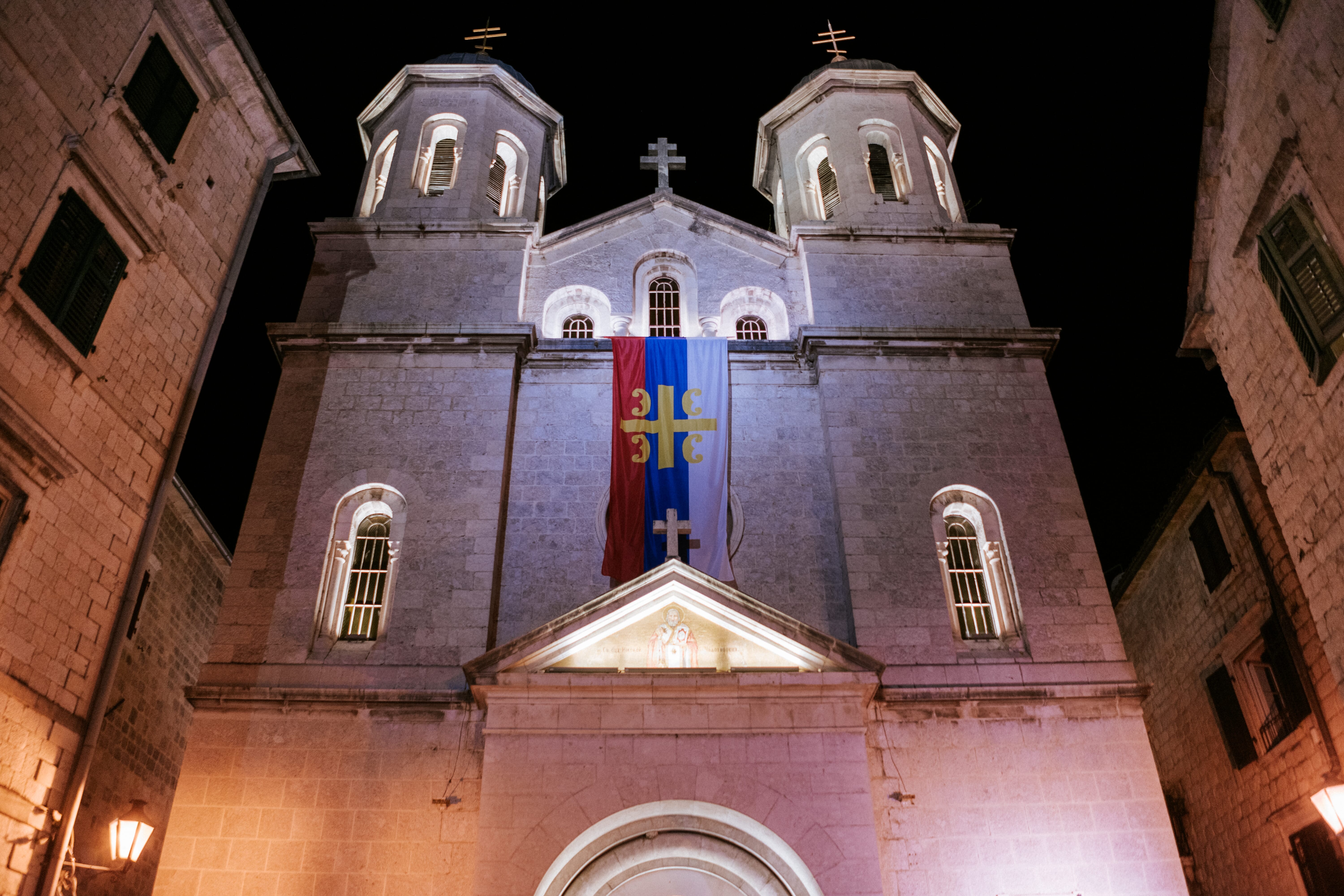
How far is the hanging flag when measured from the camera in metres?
14.3

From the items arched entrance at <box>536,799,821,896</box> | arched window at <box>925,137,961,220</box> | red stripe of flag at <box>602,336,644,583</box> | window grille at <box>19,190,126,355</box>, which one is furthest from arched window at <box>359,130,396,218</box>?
arched entrance at <box>536,799,821,896</box>

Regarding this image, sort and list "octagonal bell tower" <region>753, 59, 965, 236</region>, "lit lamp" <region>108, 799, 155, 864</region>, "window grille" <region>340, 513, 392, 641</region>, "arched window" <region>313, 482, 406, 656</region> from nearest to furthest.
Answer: "lit lamp" <region>108, 799, 155, 864</region>
"arched window" <region>313, 482, 406, 656</region>
"window grille" <region>340, 513, 392, 641</region>
"octagonal bell tower" <region>753, 59, 965, 236</region>

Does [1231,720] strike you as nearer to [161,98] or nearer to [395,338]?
[395,338]

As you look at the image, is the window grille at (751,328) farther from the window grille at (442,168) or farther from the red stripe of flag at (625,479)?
the window grille at (442,168)

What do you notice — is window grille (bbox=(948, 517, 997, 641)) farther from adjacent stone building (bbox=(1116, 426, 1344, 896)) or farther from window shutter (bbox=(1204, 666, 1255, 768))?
window shutter (bbox=(1204, 666, 1255, 768))

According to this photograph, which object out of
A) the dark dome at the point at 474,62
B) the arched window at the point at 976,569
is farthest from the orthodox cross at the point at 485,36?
the arched window at the point at 976,569

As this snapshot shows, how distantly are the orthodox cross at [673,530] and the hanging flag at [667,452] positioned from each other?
7cm

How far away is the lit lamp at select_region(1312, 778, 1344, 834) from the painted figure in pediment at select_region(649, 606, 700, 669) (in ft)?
22.2

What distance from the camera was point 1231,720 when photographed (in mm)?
17453

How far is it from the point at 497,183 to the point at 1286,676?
16.7m

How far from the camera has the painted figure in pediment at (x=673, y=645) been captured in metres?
12.5

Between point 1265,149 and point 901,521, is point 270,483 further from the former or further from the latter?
point 1265,149

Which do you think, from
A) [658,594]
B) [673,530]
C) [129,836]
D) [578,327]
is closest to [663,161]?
[578,327]

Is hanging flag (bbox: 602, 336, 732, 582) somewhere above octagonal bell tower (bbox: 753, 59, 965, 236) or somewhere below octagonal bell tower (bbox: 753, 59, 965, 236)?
below
